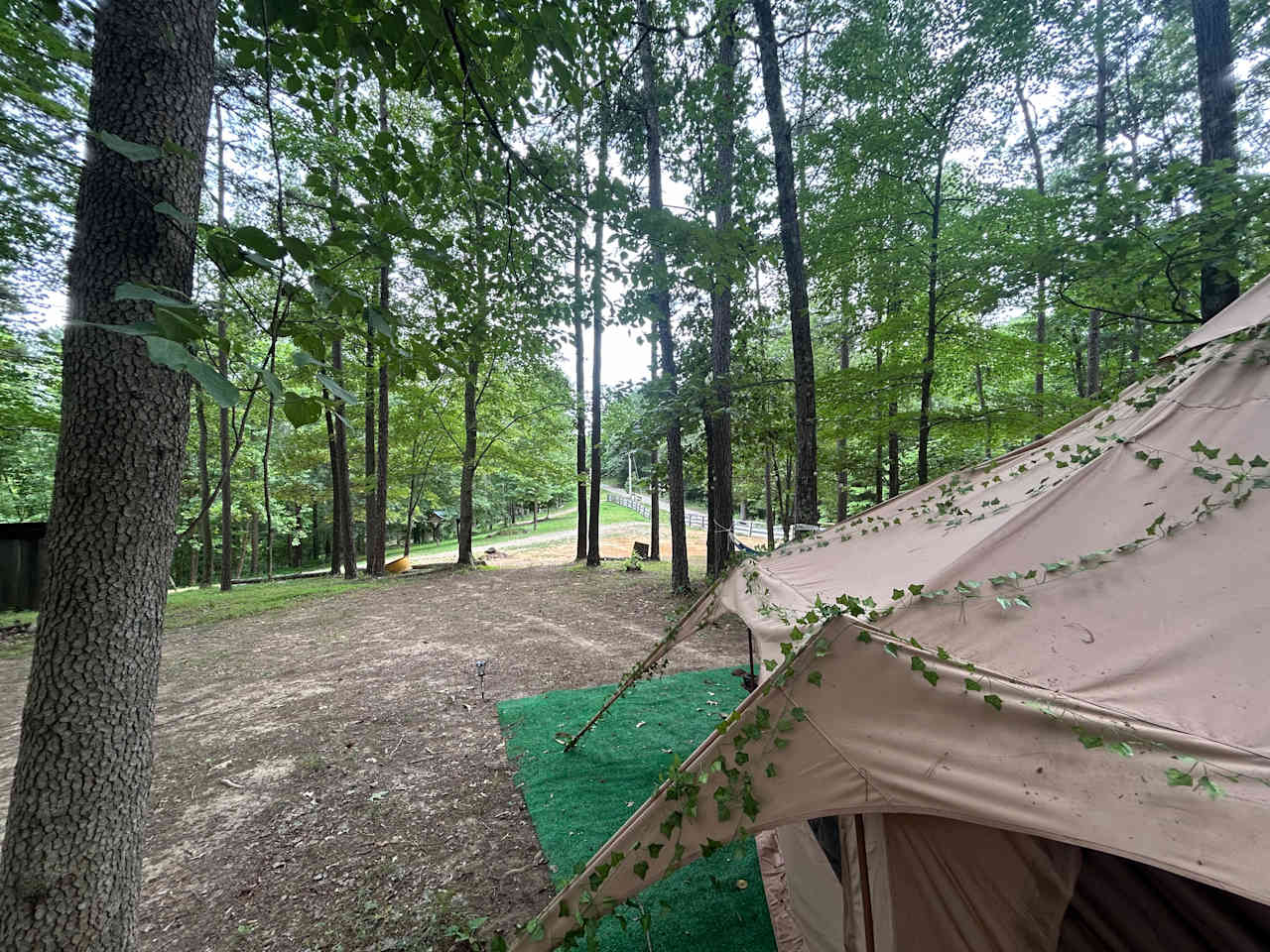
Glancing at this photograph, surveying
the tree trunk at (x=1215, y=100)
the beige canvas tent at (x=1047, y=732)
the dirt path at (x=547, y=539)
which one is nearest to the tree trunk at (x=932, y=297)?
the tree trunk at (x=1215, y=100)

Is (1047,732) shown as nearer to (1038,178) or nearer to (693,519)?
(1038,178)

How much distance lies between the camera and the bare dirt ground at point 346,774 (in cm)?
A: 247

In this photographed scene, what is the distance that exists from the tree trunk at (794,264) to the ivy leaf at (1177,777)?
14.2ft

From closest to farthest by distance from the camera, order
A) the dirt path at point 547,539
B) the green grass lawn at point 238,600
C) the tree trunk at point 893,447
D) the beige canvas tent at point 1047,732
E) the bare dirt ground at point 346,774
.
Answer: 1. the beige canvas tent at point 1047,732
2. the bare dirt ground at point 346,774
3. the tree trunk at point 893,447
4. the green grass lawn at point 238,600
5. the dirt path at point 547,539

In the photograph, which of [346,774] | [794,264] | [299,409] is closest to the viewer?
[299,409]

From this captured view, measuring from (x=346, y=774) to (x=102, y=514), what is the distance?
3.05 meters

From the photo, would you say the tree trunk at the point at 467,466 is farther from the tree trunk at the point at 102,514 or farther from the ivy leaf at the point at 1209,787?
the ivy leaf at the point at 1209,787

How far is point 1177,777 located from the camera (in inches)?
41.7

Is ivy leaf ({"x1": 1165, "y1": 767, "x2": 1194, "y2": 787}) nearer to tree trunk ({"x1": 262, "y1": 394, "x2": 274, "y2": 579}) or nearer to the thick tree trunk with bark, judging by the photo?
tree trunk ({"x1": 262, "y1": 394, "x2": 274, "y2": 579})

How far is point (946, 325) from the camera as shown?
21.7 ft

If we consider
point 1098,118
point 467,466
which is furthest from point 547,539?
point 1098,118

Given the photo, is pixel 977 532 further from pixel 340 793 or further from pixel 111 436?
pixel 340 793

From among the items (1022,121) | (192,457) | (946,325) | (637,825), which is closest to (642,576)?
(946,325)

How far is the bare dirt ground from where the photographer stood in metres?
2.47
